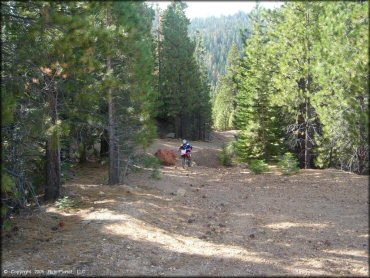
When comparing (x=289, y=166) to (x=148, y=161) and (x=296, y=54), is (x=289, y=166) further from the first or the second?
(x=148, y=161)

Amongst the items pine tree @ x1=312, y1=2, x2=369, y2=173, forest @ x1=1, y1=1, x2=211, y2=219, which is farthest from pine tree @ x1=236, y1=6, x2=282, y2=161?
pine tree @ x1=312, y1=2, x2=369, y2=173

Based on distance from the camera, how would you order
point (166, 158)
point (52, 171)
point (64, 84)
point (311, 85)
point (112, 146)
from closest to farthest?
1. point (64, 84)
2. point (52, 171)
3. point (112, 146)
4. point (311, 85)
5. point (166, 158)

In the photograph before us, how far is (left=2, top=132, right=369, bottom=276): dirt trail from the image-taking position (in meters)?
6.99

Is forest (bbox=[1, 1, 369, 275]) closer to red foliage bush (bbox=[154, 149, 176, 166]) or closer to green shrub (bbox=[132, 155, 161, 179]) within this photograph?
green shrub (bbox=[132, 155, 161, 179])

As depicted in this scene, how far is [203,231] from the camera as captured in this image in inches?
375

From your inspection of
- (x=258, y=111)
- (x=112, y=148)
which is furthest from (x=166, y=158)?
(x=112, y=148)

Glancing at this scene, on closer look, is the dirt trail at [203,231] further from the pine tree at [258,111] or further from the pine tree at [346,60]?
the pine tree at [258,111]

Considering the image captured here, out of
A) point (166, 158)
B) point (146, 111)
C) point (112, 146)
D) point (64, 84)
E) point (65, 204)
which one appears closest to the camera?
point (65, 204)

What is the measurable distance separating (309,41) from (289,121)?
7111 millimetres

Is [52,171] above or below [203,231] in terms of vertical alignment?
above

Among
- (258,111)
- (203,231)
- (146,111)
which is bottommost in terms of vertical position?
(203,231)

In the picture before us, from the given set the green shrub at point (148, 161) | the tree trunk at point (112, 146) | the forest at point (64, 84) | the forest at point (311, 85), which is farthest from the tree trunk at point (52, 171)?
the forest at point (311, 85)

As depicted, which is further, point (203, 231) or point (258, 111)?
point (258, 111)

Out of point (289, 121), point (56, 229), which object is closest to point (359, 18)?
point (56, 229)
